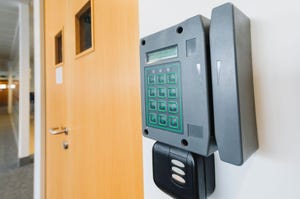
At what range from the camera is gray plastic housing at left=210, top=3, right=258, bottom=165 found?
22cm

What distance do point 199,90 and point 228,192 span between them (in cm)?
19

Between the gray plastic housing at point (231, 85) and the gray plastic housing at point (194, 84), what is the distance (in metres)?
0.01

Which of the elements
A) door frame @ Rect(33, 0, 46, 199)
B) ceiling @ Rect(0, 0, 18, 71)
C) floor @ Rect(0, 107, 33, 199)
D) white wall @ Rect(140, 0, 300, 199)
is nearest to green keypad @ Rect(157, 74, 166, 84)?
white wall @ Rect(140, 0, 300, 199)

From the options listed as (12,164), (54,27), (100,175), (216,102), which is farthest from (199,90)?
(12,164)

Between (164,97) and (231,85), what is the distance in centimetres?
13

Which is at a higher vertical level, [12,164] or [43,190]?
[43,190]

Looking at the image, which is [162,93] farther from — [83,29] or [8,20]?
[8,20]

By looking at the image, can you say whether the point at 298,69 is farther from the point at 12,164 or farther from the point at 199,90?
the point at 12,164

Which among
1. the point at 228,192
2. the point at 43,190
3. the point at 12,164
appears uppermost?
the point at 228,192

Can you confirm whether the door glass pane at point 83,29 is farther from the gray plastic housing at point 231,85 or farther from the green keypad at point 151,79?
the gray plastic housing at point 231,85

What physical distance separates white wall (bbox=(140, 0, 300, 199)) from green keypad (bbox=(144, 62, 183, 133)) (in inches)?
4.7

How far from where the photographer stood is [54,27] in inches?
49.3

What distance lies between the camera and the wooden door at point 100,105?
0.53 m

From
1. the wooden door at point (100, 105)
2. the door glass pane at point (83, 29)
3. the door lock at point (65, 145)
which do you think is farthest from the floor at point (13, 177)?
the door glass pane at point (83, 29)
